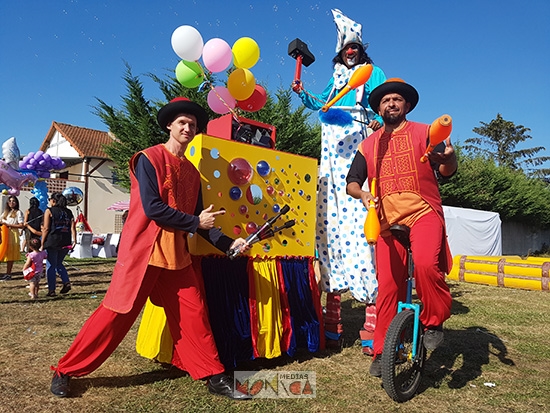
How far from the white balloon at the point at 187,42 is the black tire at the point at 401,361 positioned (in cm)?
256

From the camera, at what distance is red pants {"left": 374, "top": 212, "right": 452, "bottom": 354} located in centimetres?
268

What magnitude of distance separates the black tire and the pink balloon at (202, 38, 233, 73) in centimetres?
247

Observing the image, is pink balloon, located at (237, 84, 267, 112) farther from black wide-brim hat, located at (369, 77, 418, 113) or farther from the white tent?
the white tent

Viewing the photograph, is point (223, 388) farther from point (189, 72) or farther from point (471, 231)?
point (471, 231)

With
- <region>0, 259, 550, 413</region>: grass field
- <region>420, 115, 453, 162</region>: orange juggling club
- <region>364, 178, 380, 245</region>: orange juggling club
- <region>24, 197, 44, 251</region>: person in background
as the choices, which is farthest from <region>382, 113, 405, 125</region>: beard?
<region>24, 197, 44, 251</region>: person in background

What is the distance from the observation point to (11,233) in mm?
7945

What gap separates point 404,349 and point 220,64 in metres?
2.66

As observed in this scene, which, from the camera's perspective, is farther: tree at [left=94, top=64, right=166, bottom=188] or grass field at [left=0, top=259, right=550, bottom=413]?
tree at [left=94, top=64, right=166, bottom=188]

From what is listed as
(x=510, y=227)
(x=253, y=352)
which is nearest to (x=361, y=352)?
(x=253, y=352)

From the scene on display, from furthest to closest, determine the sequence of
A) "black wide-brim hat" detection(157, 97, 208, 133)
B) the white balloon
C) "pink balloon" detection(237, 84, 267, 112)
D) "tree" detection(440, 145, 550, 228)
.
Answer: "tree" detection(440, 145, 550, 228) < "pink balloon" detection(237, 84, 267, 112) < the white balloon < "black wide-brim hat" detection(157, 97, 208, 133)

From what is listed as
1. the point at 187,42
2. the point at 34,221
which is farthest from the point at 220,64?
the point at 34,221

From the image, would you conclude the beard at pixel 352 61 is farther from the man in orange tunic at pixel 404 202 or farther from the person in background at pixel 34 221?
the person in background at pixel 34 221

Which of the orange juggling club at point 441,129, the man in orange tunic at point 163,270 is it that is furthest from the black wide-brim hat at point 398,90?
the man in orange tunic at point 163,270

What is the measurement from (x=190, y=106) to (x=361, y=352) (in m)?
2.47
